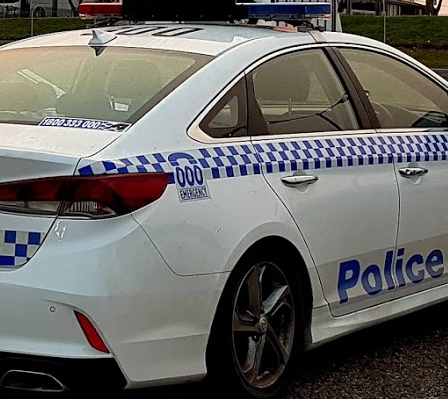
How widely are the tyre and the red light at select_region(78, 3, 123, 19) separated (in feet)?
6.32

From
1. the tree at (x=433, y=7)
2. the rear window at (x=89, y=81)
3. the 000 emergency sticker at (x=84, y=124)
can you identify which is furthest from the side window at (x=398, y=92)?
the tree at (x=433, y=7)

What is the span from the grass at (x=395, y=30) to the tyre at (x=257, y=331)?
26.3 m

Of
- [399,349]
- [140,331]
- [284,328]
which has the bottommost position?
[399,349]

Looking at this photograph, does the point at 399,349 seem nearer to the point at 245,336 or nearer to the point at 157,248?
the point at 245,336

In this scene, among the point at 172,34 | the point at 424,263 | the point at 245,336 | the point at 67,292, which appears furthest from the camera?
Result: the point at 424,263

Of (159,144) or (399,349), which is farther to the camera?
(399,349)

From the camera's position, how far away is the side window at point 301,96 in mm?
4219

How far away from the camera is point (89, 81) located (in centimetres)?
406

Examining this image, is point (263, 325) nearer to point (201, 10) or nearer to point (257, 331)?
point (257, 331)

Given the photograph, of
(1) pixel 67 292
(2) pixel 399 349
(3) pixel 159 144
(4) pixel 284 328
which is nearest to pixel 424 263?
(2) pixel 399 349

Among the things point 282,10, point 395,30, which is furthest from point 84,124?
point 395,30

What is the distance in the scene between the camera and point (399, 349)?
198 inches

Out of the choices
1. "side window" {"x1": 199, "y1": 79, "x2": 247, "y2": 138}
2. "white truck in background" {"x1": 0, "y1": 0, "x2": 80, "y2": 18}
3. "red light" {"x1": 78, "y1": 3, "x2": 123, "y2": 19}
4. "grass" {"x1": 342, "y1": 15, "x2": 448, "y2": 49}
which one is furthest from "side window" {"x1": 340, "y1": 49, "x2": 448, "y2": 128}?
"white truck in background" {"x1": 0, "y1": 0, "x2": 80, "y2": 18}

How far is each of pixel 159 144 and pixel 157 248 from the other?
374 mm
